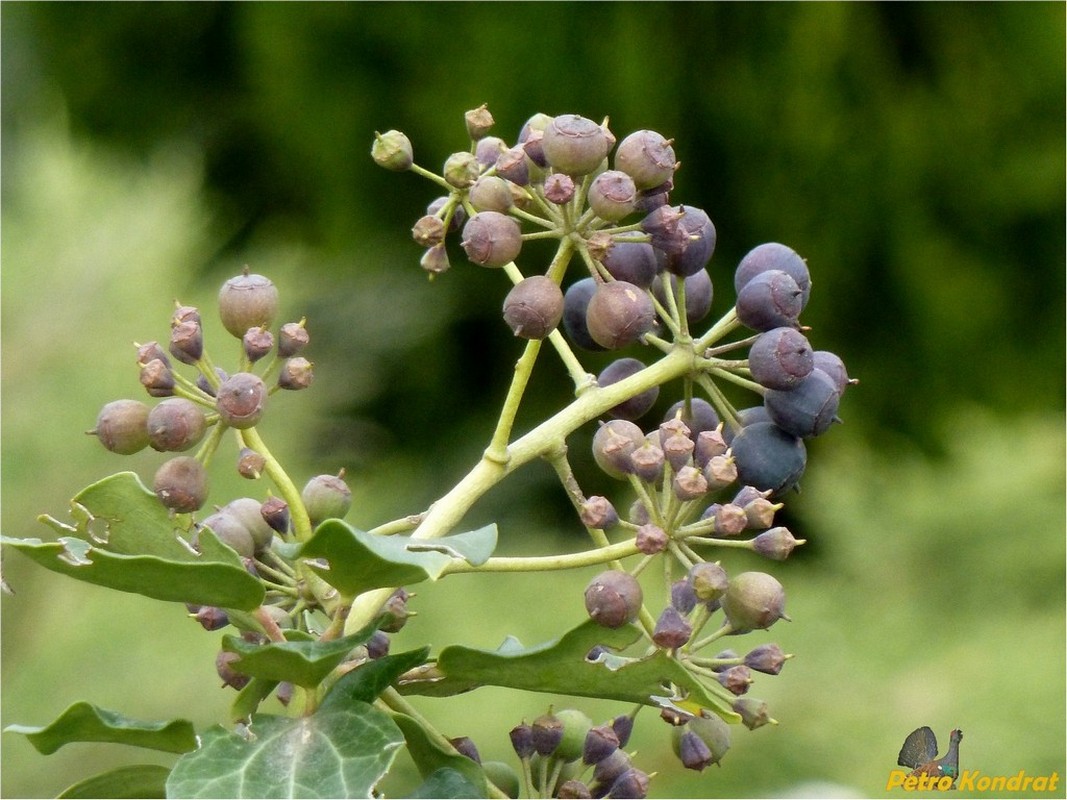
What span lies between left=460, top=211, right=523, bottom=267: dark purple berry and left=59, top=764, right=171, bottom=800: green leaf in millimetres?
296

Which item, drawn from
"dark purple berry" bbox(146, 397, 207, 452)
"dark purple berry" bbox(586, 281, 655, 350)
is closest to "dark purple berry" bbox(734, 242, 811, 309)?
"dark purple berry" bbox(586, 281, 655, 350)

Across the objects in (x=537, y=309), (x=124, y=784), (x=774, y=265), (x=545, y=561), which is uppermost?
(x=774, y=265)

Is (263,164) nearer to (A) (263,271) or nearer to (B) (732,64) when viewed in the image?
(A) (263,271)

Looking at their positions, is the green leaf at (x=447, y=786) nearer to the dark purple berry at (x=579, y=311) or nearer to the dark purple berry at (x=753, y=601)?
the dark purple berry at (x=753, y=601)

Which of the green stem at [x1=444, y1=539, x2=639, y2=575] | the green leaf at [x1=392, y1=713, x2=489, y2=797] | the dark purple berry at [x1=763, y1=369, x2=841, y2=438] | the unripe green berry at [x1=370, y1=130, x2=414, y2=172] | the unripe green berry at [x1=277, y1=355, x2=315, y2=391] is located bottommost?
the green leaf at [x1=392, y1=713, x2=489, y2=797]

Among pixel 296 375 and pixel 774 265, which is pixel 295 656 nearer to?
pixel 296 375

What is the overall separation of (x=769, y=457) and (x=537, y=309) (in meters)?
0.17

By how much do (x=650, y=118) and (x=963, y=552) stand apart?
1489mm

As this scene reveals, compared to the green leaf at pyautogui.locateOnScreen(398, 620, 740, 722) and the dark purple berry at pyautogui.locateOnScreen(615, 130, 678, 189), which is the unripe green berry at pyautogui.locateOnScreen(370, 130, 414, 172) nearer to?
the dark purple berry at pyautogui.locateOnScreen(615, 130, 678, 189)

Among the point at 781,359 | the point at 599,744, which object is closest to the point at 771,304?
the point at 781,359

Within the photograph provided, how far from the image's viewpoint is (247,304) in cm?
68

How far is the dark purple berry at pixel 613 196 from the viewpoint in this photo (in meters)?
0.65

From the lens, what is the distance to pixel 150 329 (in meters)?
3.72

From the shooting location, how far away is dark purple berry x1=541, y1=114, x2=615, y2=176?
65cm
